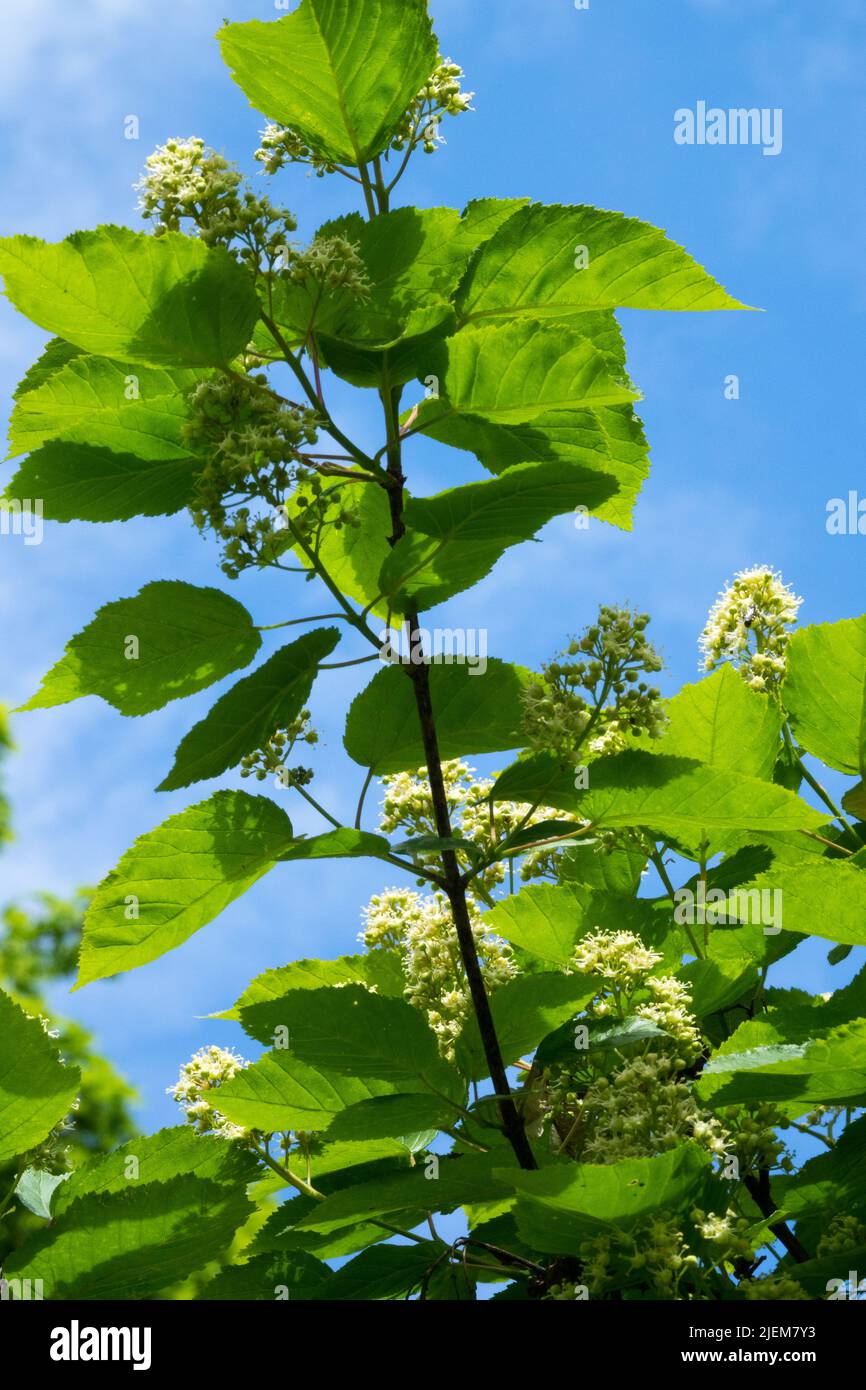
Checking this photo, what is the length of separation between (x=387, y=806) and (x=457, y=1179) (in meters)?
1.26

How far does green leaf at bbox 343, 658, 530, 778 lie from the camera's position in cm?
338

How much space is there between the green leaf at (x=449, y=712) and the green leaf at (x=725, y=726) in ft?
2.18

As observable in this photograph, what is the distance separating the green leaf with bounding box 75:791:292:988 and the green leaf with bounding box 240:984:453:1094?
283 mm

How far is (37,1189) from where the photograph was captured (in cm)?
343

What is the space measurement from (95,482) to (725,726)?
6.20 feet

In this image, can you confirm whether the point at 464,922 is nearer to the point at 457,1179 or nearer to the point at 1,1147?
the point at 457,1179

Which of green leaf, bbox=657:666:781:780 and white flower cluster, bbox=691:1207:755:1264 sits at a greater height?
green leaf, bbox=657:666:781:780

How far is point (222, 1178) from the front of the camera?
3242 millimetres

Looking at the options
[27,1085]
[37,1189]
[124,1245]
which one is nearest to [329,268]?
[27,1085]

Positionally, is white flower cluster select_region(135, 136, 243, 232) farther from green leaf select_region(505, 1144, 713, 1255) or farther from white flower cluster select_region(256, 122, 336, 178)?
green leaf select_region(505, 1144, 713, 1255)

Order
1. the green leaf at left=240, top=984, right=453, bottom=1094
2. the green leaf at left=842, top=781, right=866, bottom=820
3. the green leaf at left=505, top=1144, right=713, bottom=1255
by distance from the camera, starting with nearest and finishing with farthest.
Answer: the green leaf at left=505, top=1144, right=713, bottom=1255 < the green leaf at left=240, top=984, right=453, bottom=1094 < the green leaf at left=842, top=781, right=866, bottom=820

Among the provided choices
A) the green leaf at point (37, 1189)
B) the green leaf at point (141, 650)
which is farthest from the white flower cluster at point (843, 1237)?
the green leaf at point (141, 650)

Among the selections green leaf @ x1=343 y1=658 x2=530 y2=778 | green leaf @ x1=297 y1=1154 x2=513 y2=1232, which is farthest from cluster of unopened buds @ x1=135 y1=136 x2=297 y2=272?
green leaf @ x1=297 y1=1154 x2=513 y2=1232
